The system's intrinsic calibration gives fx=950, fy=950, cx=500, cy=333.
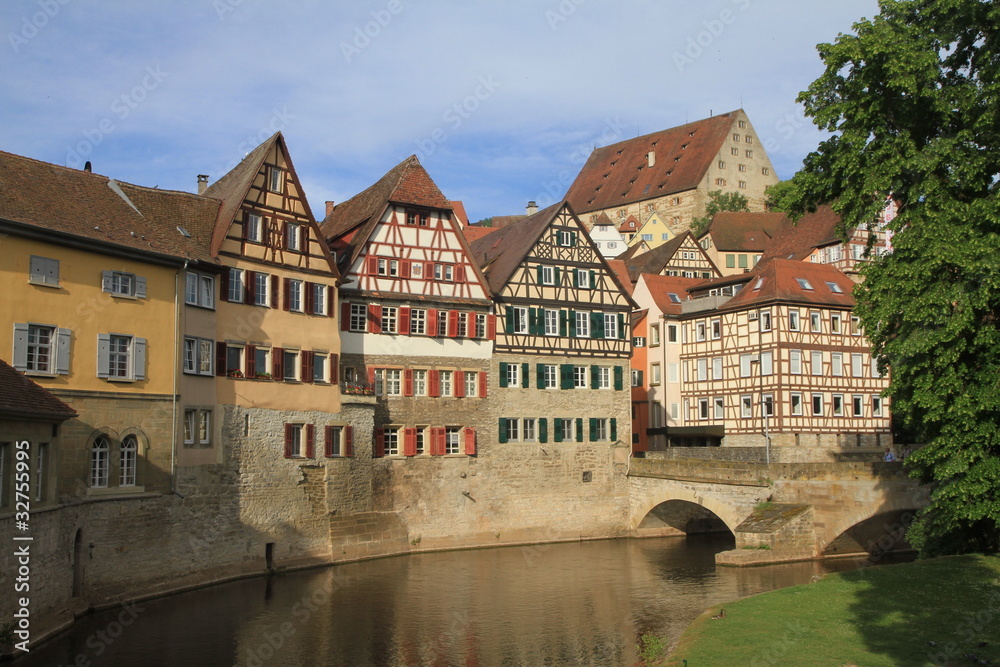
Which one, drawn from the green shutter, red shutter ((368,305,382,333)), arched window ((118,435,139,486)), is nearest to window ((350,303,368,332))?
red shutter ((368,305,382,333))

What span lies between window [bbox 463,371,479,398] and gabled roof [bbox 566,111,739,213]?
189 feet

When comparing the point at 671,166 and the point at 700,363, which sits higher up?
the point at 671,166

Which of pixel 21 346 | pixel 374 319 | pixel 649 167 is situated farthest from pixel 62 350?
pixel 649 167

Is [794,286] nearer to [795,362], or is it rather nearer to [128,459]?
[795,362]

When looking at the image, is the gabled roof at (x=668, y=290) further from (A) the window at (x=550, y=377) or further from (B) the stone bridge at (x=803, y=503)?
(B) the stone bridge at (x=803, y=503)

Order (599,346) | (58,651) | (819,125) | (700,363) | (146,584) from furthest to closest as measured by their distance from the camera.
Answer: (700,363)
(599,346)
(146,584)
(819,125)
(58,651)

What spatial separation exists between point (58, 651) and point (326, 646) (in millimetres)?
5511

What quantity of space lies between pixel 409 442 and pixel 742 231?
4577 centimetres

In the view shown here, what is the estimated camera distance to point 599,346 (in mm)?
41812

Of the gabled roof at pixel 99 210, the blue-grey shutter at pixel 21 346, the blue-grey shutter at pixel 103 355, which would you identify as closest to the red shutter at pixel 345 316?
the gabled roof at pixel 99 210

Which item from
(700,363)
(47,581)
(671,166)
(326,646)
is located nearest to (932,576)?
(326,646)

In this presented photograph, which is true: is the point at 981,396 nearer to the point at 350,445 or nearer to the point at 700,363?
the point at 350,445

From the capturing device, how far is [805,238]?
2154 inches

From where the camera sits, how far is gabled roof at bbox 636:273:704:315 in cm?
4919
